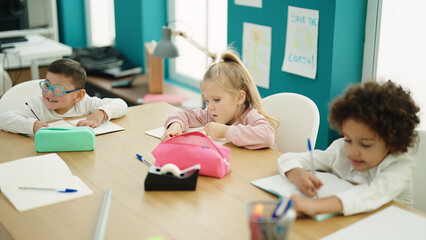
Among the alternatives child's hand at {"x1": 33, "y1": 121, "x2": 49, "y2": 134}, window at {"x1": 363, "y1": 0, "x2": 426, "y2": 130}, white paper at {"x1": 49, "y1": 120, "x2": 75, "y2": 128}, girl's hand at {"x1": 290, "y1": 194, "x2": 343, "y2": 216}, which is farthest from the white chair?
girl's hand at {"x1": 290, "y1": 194, "x2": 343, "y2": 216}

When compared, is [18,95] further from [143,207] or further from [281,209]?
[281,209]

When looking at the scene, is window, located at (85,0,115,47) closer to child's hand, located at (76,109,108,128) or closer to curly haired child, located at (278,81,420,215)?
child's hand, located at (76,109,108,128)

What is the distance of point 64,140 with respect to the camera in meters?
1.77

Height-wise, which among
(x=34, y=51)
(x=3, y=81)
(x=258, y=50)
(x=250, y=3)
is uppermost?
(x=250, y=3)

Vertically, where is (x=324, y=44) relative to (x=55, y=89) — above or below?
above

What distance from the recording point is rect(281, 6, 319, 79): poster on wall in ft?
8.53

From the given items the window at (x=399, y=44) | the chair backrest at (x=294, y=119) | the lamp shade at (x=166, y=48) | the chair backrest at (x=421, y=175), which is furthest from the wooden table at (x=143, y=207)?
the lamp shade at (x=166, y=48)

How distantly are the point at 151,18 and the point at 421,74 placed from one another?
2330 mm

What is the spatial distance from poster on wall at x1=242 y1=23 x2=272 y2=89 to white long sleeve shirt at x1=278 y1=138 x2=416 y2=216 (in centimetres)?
146

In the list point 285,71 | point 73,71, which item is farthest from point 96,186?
point 285,71

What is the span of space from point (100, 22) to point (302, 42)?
2.95 meters

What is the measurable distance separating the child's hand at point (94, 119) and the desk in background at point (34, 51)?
1736 millimetres

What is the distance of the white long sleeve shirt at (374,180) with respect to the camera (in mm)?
1293

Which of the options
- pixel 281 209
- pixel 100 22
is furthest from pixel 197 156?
pixel 100 22
